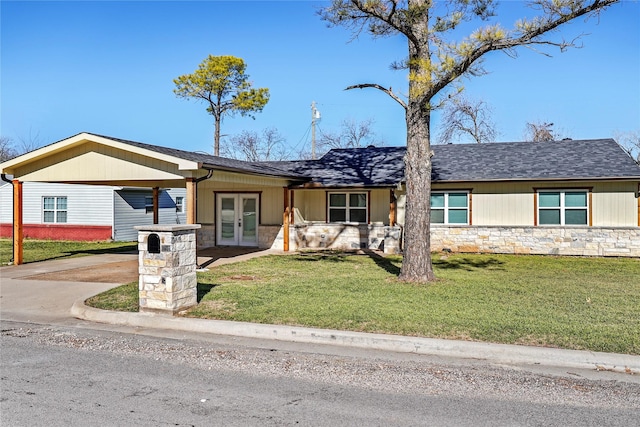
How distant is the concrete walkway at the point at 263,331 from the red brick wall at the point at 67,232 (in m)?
13.5

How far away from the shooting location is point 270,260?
1540 cm

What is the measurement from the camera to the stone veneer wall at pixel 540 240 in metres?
17.0

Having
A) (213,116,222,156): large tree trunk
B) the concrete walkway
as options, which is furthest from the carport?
(213,116,222,156): large tree trunk

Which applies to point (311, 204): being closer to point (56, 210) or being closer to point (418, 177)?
point (418, 177)

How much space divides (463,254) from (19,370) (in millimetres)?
14972

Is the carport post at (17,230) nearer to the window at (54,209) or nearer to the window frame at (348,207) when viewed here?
the window frame at (348,207)

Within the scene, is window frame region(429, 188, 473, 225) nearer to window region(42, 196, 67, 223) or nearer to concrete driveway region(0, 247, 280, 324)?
concrete driveway region(0, 247, 280, 324)

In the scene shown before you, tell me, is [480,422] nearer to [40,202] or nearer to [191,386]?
[191,386]

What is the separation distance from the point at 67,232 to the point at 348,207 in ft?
48.1

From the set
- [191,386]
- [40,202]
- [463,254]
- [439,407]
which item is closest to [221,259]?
[463,254]

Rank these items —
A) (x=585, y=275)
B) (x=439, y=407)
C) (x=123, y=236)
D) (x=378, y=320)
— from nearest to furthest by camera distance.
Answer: (x=439, y=407)
(x=378, y=320)
(x=585, y=275)
(x=123, y=236)

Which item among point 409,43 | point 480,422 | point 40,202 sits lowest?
point 480,422

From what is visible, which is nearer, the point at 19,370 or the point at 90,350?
the point at 19,370

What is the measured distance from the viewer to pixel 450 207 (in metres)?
19.2
